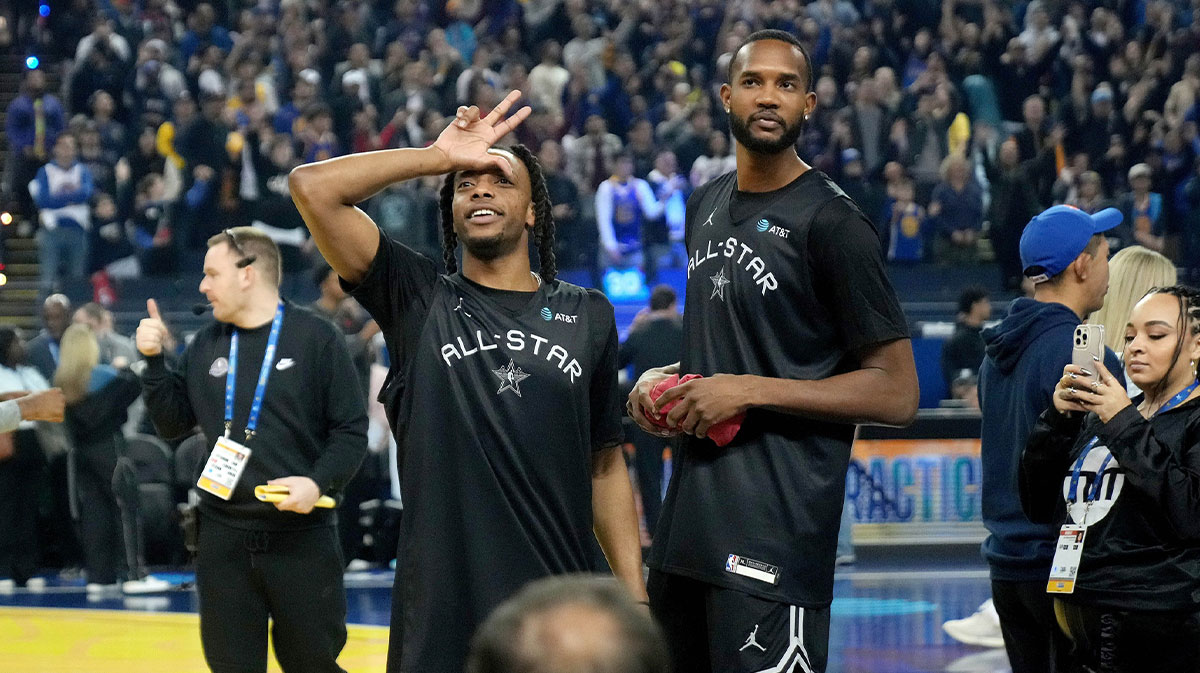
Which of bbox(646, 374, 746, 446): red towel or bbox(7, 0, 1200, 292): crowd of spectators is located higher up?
bbox(7, 0, 1200, 292): crowd of spectators

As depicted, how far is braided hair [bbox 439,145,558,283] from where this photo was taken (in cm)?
405

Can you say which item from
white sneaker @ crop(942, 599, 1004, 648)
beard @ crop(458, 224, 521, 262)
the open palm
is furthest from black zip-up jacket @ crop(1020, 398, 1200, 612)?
white sneaker @ crop(942, 599, 1004, 648)

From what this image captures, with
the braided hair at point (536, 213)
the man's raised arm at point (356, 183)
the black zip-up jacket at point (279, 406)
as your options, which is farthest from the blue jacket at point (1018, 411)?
the black zip-up jacket at point (279, 406)

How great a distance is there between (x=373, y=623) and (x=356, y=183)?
20.1ft

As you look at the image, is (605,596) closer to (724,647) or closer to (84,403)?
(724,647)

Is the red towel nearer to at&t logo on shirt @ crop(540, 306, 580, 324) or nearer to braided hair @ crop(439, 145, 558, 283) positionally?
at&t logo on shirt @ crop(540, 306, 580, 324)

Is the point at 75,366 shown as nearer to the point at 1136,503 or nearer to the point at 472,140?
the point at 472,140

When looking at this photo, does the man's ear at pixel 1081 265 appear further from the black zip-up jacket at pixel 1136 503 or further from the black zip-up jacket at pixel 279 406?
the black zip-up jacket at pixel 279 406

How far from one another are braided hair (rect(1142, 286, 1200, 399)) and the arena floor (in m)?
3.79

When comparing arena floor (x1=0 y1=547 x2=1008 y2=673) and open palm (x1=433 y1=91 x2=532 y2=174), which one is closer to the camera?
open palm (x1=433 y1=91 x2=532 y2=174)

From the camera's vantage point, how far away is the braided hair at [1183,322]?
14.1ft

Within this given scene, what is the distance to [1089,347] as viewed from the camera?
413 centimetres

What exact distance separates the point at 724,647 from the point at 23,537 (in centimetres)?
909

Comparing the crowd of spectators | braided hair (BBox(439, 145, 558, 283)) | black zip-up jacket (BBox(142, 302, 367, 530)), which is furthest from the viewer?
the crowd of spectators
